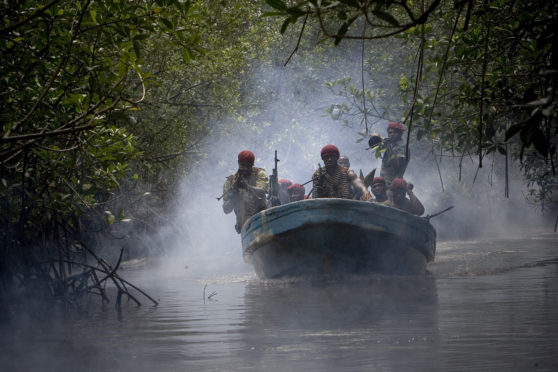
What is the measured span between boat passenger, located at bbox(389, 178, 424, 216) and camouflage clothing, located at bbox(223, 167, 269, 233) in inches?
87.2

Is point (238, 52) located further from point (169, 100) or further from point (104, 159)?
point (104, 159)

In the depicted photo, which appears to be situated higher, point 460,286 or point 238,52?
point 238,52

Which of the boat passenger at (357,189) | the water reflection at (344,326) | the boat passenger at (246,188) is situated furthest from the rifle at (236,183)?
the water reflection at (344,326)

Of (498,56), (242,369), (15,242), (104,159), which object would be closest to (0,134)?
(104,159)

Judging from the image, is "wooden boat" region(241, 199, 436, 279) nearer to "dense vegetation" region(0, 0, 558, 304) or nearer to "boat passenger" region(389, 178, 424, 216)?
"boat passenger" region(389, 178, 424, 216)

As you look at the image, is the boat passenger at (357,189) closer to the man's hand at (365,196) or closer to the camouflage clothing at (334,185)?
the man's hand at (365,196)

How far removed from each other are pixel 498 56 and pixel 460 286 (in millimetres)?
3700

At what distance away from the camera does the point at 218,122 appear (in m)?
17.0

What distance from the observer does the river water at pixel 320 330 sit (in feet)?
16.4

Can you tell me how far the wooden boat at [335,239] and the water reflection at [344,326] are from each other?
0.57m

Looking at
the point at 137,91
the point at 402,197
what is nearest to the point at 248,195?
the point at 137,91

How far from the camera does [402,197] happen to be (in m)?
12.5

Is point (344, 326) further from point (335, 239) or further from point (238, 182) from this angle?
point (238, 182)

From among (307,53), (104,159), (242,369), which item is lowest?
(242,369)
